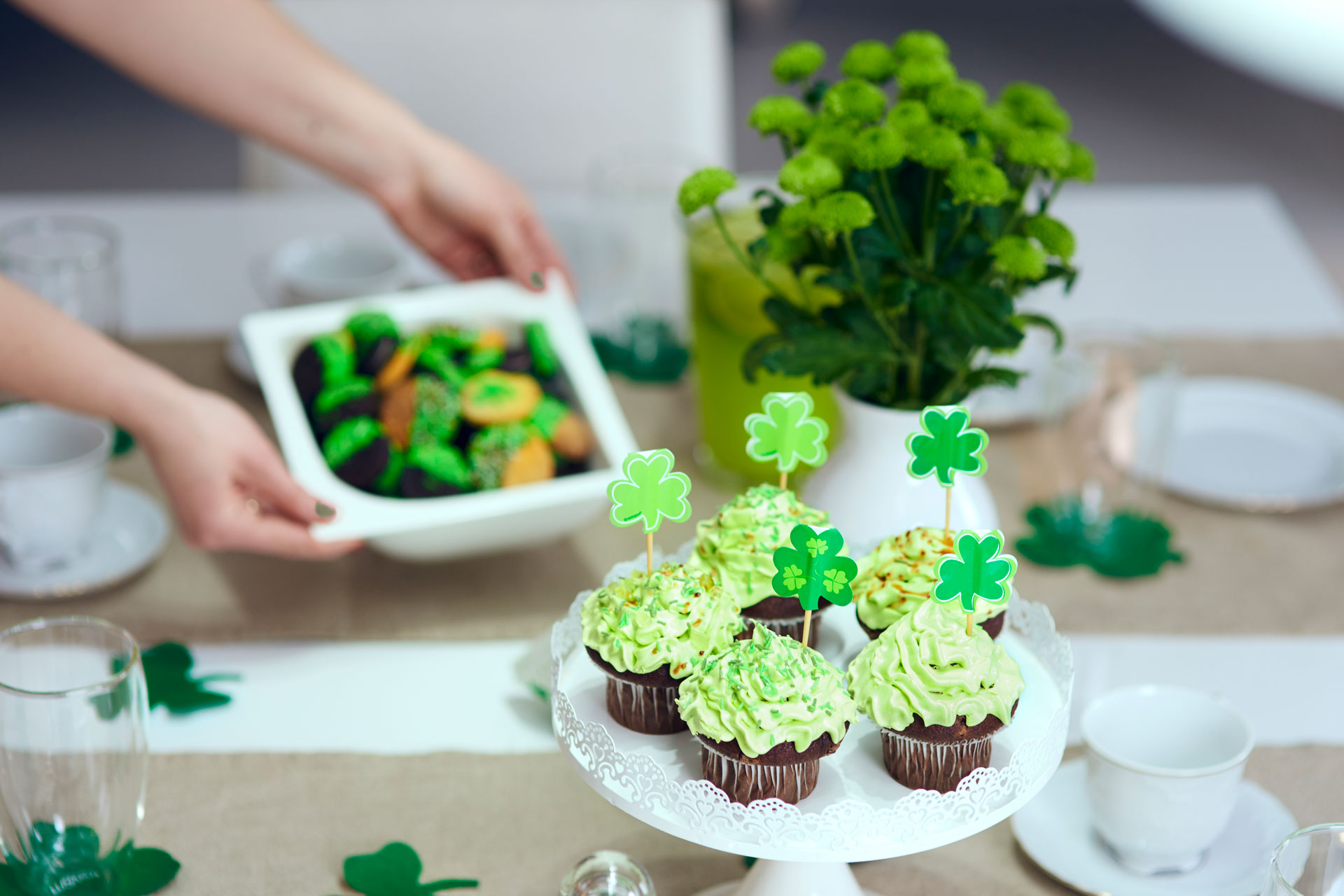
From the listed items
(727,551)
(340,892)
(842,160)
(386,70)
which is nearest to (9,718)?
(340,892)

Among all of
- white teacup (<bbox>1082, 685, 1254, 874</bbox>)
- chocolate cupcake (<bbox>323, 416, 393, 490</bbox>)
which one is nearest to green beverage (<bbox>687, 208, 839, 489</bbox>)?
chocolate cupcake (<bbox>323, 416, 393, 490</bbox>)

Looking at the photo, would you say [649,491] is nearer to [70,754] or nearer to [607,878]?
[607,878]

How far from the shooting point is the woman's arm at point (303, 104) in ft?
4.78

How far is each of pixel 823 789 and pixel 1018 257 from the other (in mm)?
368

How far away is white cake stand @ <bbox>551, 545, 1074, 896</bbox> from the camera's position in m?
0.72

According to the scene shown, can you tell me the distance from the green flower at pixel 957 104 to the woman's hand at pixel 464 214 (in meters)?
0.52

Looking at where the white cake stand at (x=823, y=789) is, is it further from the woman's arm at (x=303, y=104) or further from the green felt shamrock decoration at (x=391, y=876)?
the woman's arm at (x=303, y=104)

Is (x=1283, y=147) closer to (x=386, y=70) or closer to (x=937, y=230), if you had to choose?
(x=386, y=70)

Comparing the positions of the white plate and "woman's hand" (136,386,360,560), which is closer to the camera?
"woman's hand" (136,386,360,560)

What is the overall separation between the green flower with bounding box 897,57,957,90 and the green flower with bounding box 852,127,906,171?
7 centimetres

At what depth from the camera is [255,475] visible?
109 cm

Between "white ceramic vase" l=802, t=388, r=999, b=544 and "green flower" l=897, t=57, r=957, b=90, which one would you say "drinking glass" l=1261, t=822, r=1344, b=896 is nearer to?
"white ceramic vase" l=802, t=388, r=999, b=544

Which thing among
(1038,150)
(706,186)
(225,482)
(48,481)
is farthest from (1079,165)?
(48,481)

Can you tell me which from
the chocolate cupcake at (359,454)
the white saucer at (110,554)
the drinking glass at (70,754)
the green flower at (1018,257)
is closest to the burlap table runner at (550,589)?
the white saucer at (110,554)
